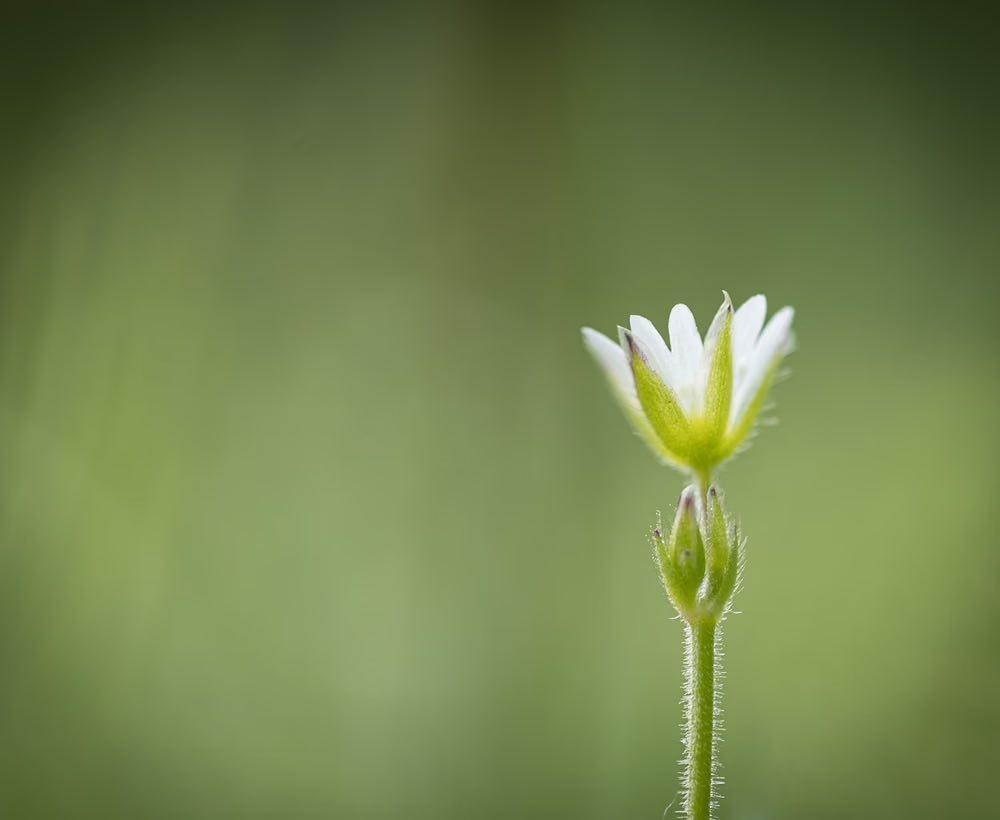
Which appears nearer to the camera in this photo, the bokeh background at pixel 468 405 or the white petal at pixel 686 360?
the white petal at pixel 686 360

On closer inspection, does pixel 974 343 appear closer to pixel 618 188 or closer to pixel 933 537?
pixel 933 537

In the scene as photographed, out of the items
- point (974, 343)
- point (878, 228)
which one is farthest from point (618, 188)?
point (974, 343)

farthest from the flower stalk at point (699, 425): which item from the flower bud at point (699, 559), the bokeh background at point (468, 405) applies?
the bokeh background at point (468, 405)

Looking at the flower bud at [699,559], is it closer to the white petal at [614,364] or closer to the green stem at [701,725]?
the green stem at [701,725]

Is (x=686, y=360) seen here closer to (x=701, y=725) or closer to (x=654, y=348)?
(x=654, y=348)

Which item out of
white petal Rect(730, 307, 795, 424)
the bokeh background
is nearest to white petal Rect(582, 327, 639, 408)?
white petal Rect(730, 307, 795, 424)

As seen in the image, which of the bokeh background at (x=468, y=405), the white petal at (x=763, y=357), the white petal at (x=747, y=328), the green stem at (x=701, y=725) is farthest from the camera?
the bokeh background at (x=468, y=405)

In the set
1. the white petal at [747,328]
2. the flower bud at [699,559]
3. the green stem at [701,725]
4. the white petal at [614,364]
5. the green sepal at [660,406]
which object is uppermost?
the white petal at [747,328]

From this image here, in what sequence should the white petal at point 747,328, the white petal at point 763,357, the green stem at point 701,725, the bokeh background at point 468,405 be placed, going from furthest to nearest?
the bokeh background at point 468,405 → the white petal at point 747,328 → the white petal at point 763,357 → the green stem at point 701,725
